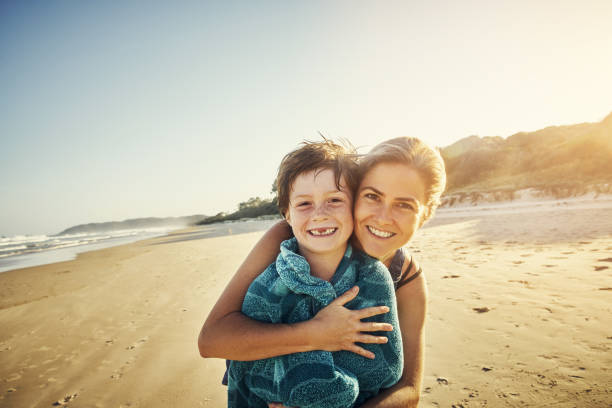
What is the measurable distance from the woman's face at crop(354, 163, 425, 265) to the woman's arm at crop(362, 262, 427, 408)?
310 mm

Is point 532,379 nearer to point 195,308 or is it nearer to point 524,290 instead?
point 524,290

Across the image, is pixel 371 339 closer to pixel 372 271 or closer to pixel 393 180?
pixel 372 271

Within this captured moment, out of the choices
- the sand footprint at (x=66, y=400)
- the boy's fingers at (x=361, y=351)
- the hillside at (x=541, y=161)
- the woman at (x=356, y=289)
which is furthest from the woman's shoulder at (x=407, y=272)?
the hillside at (x=541, y=161)

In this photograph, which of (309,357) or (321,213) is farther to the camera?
(321,213)

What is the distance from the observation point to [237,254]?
31.7 feet

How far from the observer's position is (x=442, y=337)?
2768 mm

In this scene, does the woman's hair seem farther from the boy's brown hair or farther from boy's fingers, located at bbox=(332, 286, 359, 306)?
boy's fingers, located at bbox=(332, 286, 359, 306)

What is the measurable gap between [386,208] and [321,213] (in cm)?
39

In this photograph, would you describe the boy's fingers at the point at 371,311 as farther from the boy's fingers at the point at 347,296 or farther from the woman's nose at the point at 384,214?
the woman's nose at the point at 384,214

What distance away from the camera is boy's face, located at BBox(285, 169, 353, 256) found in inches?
56.6

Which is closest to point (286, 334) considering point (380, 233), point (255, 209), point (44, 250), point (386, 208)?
point (380, 233)

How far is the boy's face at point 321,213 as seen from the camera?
144cm

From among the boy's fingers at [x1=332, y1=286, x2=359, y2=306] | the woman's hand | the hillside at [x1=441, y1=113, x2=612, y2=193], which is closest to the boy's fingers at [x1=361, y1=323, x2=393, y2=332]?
the woman's hand

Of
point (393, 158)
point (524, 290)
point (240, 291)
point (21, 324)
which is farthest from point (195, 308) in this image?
A: point (524, 290)
